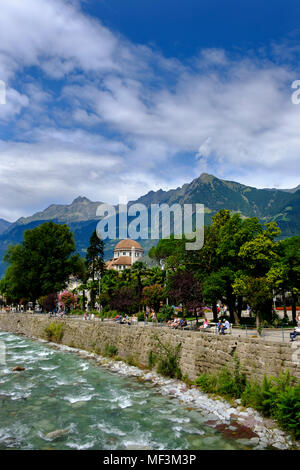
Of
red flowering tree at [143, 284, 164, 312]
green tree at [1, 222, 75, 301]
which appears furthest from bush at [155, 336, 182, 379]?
green tree at [1, 222, 75, 301]

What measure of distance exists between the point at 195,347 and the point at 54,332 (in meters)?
24.1

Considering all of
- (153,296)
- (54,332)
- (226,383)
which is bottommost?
(54,332)

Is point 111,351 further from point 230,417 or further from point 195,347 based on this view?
point 230,417

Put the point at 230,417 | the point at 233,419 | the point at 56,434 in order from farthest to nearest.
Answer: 1. the point at 230,417
2. the point at 233,419
3. the point at 56,434

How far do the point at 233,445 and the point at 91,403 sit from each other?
25.5 feet

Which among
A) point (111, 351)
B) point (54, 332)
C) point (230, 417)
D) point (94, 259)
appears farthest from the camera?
point (94, 259)

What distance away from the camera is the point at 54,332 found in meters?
38.7

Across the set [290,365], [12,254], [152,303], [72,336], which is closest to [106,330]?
[72,336]

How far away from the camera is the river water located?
12.0 metres

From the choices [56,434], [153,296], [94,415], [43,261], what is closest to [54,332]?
[153,296]

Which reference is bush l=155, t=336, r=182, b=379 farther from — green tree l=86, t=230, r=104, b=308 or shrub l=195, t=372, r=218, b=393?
green tree l=86, t=230, r=104, b=308

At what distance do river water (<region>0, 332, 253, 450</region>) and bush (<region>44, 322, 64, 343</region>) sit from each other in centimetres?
1392

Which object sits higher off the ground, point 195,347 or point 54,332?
point 195,347
